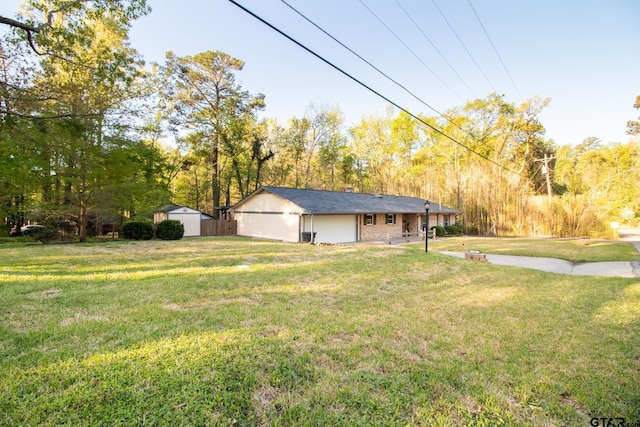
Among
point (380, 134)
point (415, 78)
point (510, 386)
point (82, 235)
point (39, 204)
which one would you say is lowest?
point (510, 386)

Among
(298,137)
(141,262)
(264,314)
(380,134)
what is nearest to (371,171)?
(380,134)

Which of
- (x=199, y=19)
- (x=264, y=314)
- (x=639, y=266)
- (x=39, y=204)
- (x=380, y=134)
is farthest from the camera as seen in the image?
(x=380, y=134)

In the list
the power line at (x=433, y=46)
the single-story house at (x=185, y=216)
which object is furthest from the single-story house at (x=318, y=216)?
the power line at (x=433, y=46)

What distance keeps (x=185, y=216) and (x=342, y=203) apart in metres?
10.6

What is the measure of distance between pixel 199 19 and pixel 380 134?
28.2 metres

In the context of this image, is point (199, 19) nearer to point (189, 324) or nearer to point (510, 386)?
point (189, 324)

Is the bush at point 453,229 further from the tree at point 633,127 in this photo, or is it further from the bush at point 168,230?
the bush at point 168,230

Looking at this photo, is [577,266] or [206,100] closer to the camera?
[577,266]

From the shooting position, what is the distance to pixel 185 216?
19.6m

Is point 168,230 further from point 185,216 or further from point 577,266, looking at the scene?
point 577,266

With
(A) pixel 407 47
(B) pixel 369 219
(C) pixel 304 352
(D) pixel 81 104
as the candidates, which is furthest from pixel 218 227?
(C) pixel 304 352

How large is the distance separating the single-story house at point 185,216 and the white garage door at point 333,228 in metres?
9.00

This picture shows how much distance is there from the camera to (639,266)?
9.34m

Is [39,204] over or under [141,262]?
over
